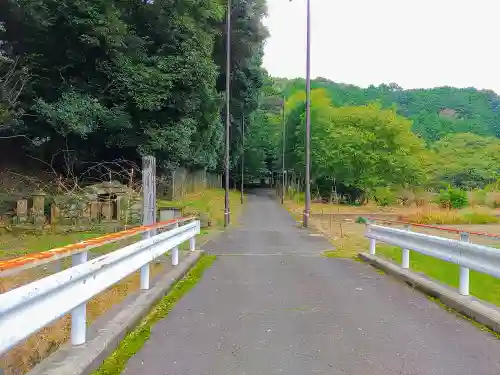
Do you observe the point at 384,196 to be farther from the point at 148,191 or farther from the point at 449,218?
the point at 148,191

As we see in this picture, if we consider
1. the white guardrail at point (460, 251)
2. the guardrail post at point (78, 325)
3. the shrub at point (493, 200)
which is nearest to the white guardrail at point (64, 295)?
the guardrail post at point (78, 325)

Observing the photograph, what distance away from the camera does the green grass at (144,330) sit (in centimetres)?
438

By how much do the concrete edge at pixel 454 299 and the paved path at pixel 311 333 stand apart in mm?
165

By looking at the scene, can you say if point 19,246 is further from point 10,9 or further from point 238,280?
point 10,9

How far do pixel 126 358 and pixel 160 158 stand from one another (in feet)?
77.0

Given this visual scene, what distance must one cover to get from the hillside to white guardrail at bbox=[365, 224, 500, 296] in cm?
8136

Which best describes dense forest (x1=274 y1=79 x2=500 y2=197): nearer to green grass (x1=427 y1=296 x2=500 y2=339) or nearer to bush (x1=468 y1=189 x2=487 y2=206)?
bush (x1=468 y1=189 x2=487 y2=206)

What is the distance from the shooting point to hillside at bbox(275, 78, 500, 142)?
90.4 meters

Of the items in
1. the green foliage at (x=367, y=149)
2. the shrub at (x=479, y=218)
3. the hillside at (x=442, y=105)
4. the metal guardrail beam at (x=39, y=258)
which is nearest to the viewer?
the metal guardrail beam at (x=39, y=258)

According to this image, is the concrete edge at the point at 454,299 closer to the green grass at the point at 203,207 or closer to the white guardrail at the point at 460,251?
the white guardrail at the point at 460,251

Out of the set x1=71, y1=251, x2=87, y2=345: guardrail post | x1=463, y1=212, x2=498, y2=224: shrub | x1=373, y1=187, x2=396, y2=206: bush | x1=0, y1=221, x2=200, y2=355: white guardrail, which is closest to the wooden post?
x1=0, y1=221, x2=200, y2=355: white guardrail

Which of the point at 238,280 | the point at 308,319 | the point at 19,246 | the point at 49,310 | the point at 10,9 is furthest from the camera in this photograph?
the point at 10,9

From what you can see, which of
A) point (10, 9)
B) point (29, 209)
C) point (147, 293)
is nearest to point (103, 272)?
point (147, 293)

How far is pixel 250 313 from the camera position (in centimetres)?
646
